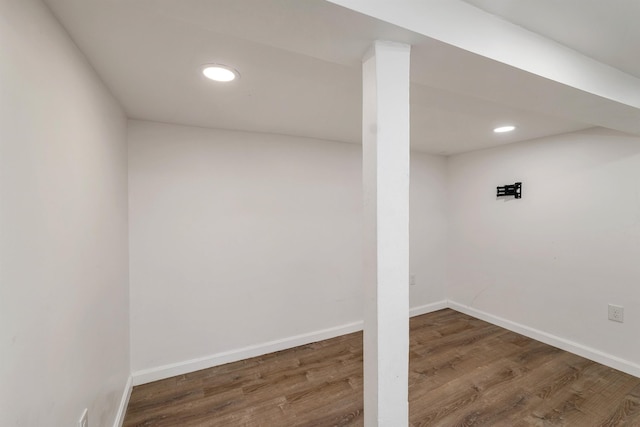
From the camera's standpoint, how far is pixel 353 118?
2.12 metres

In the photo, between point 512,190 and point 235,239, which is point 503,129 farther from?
point 235,239

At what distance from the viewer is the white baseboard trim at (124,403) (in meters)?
1.67

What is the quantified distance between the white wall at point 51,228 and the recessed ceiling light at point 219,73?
20.1 inches

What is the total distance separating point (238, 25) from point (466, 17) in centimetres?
80

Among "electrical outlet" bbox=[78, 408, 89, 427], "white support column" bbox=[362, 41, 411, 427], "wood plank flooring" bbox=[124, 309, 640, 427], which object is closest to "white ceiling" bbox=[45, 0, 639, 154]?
"white support column" bbox=[362, 41, 411, 427]

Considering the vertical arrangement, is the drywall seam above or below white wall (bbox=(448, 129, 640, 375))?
below

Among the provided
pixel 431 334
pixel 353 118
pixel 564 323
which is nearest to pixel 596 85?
pixel 353 118

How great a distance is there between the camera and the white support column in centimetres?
92

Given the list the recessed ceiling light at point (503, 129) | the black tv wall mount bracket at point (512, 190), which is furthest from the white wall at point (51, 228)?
the black tv wall mount bracket at point (512, 190)

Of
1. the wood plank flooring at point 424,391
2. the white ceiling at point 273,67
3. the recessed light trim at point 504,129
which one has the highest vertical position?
the recessed light trim at point 504,129

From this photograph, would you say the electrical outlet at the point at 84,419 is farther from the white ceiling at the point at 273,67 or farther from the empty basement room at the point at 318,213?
the white ceiling at the point at 273,67

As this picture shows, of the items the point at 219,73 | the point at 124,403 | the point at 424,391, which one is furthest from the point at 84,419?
the point at 424,391

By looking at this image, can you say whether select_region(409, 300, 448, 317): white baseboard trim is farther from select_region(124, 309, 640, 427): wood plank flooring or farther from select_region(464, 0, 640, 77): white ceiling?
select_region(464, 0, 640, 77): white ceiling

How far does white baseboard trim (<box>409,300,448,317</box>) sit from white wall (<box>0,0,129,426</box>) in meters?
3.06
